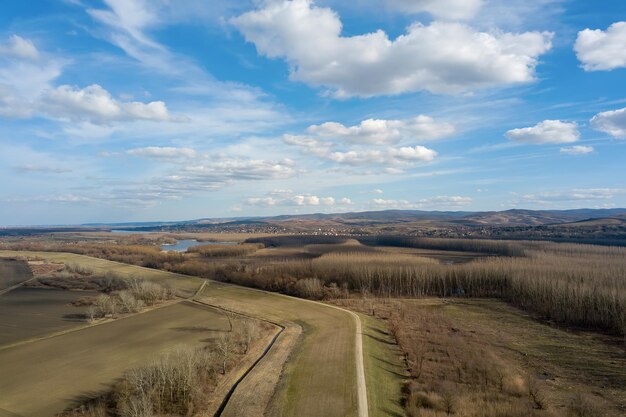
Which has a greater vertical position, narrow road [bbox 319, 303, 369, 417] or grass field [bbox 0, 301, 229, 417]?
narrow road [bbox 319, 303, 369, 417]

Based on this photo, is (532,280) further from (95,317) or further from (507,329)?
(95,317)

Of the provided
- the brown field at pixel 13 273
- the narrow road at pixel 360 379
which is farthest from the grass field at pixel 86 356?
the brown field at pixel 13 273

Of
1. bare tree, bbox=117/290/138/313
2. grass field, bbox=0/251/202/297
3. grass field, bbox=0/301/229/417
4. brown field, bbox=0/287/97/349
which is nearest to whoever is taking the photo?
grass field, bbox=0/301/229/417

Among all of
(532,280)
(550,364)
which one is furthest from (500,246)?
(550,364)

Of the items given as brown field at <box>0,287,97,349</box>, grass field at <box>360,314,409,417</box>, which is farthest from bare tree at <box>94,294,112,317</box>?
grass field at <box>360,314,409,417</box>

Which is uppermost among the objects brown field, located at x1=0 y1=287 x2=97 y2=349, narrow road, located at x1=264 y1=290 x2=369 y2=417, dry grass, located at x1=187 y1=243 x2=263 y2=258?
narrow road, located at x1=264 y1=290 x2=369 y2=417

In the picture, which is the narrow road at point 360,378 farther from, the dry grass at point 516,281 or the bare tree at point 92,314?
the bare tree at point 92,314

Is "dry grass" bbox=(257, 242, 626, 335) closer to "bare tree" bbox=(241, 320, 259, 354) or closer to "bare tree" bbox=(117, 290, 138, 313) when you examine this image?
"bare tree" bbox=(117, 290, 138, 313)
